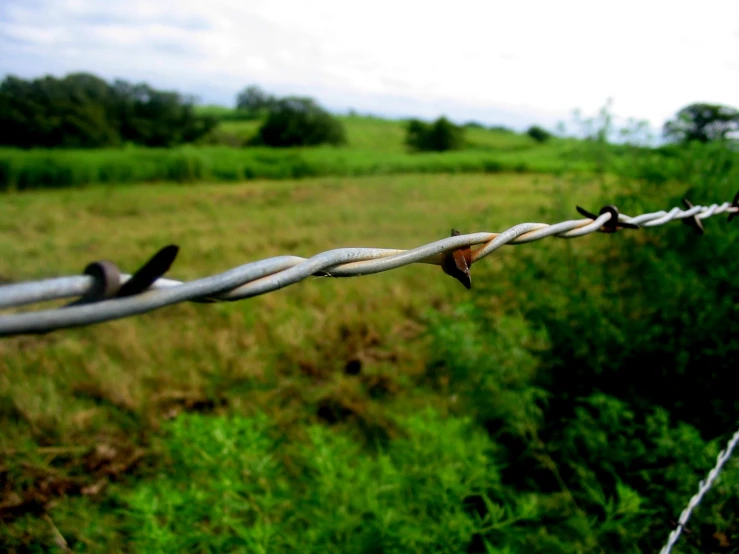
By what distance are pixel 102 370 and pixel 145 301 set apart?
3301 mm

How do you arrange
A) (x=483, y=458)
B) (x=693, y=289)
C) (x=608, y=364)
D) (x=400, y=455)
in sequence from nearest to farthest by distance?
(x=483, y=458) → (x=400, y=455) → (x=693, y=289) → (x=608, y=364)

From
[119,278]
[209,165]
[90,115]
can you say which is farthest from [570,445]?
[90,115]

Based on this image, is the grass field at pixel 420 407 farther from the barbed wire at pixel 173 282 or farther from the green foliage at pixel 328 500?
the barbed wire at pixel 173 282

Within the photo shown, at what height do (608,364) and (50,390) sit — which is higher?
(608,364)

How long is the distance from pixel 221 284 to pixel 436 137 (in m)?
28.6

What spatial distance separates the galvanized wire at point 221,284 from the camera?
1.60 ft

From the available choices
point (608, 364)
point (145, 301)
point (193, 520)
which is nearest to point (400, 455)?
point (193, 520)

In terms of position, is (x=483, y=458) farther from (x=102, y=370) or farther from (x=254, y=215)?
(x=254, y=215)

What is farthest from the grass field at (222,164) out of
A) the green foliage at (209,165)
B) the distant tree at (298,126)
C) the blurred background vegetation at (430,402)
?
the blurred background vegetation at (430,402)

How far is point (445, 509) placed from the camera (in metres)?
1.57

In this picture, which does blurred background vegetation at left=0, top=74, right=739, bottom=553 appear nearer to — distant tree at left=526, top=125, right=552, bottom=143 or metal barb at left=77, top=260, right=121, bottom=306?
metal barb at left=77, top=260, right=121, bottom=306

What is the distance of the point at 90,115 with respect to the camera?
19.0 m

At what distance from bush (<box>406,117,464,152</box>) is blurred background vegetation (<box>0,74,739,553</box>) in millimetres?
23456

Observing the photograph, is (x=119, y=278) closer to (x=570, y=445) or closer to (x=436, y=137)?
(x=570, y=445)
